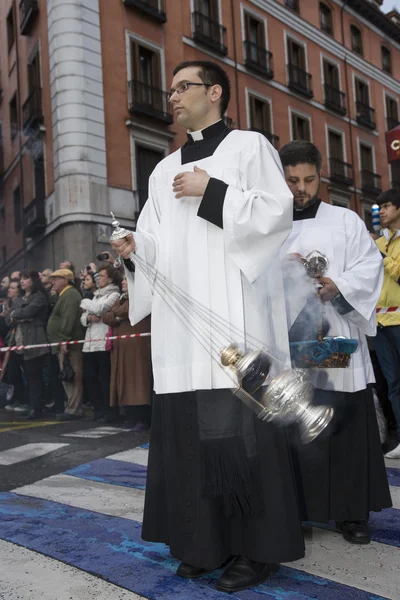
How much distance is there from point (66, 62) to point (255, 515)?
14.0m

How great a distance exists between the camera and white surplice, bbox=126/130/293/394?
2.56 m

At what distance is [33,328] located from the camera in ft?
27.7

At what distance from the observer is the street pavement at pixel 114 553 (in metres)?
2.46

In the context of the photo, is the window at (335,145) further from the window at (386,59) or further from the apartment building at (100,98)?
the window at (386,59)

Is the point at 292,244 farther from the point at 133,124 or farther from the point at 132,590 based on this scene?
the point at 133,124

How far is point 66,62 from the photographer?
48.8 ft

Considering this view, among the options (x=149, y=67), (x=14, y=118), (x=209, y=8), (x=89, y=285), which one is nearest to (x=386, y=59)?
(x=209, y=8)

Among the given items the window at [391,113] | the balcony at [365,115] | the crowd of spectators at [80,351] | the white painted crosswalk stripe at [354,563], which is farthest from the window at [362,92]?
the white painted crosswalk stripe at [354,563]

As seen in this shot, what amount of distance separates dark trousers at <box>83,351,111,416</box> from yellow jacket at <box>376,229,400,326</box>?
357 centimetres

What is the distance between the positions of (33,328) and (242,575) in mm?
6357

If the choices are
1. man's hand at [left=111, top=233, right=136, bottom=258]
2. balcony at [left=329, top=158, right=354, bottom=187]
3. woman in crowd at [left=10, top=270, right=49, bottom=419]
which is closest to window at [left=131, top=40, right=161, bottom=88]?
balcony at [left=329, top=158, right=354, bottom=187]

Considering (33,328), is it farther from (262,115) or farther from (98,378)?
(262,115)

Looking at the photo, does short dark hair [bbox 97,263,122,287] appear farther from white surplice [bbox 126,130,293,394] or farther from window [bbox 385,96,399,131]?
window [bbox 385,96,399,131]

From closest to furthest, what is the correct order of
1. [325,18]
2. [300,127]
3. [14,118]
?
[14,118] < [300,127] < [325,18]
